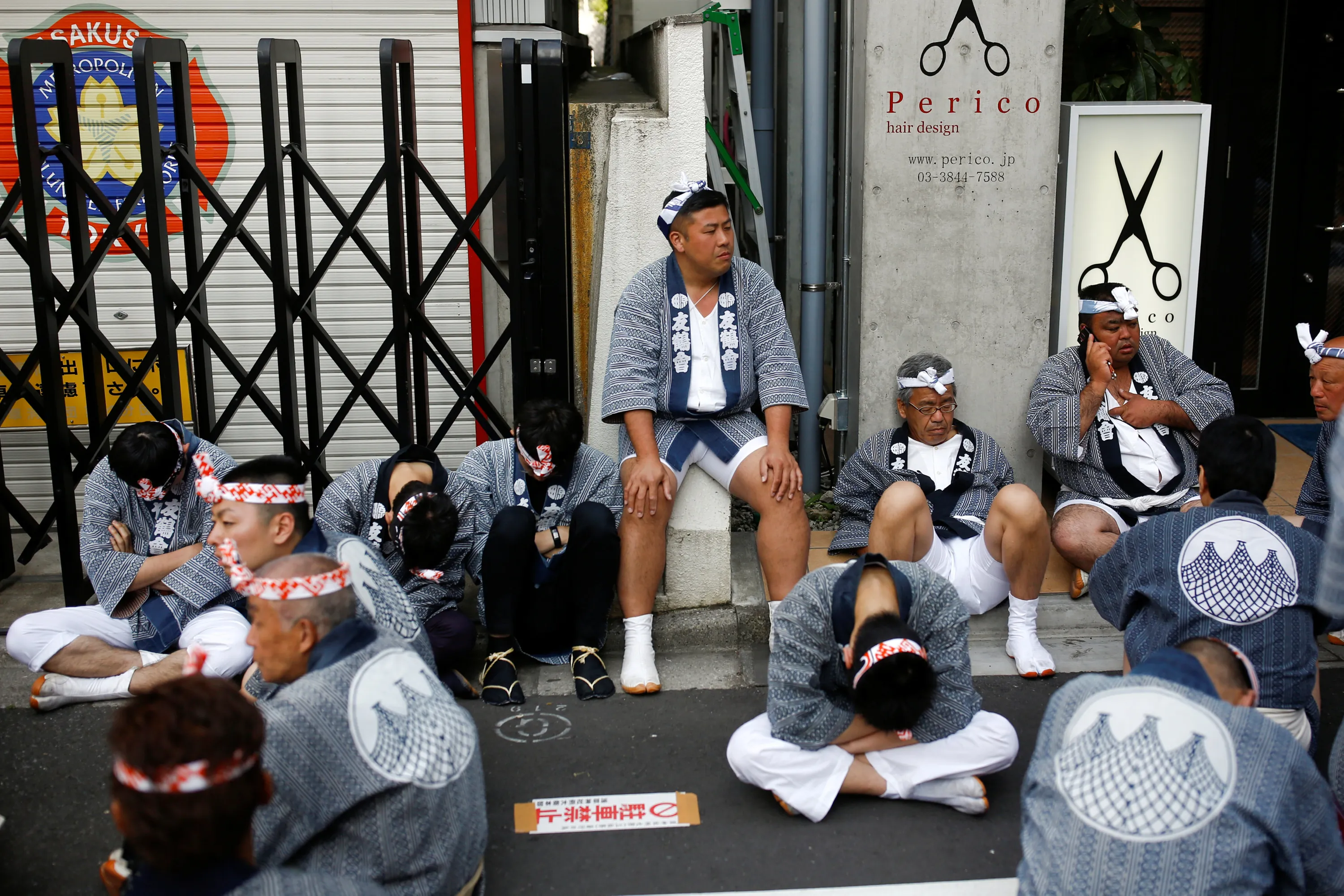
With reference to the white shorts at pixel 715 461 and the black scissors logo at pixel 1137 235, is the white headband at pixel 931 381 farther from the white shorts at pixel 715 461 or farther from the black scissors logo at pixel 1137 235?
the black scissors logo at pixel 1137 235

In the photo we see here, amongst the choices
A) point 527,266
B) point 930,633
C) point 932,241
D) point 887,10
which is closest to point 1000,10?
point 887,10

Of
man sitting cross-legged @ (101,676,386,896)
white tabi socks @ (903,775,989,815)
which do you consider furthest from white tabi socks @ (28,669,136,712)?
white tabi socks @ (903,775,989,815)

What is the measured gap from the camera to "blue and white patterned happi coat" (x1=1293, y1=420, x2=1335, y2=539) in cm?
469

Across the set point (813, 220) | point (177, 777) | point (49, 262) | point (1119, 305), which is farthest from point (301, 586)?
point (1119, 305)

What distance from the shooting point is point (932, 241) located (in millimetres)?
5598

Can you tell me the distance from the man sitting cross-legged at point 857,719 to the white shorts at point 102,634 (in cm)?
190

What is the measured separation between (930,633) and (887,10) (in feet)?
9.70

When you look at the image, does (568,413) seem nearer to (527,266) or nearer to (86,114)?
(527,266)

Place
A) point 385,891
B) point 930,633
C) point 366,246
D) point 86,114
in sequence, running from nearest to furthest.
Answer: point 385,891 < point 930,633 < point 366,246 < point 86,114

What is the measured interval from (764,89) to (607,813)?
13.7 ft

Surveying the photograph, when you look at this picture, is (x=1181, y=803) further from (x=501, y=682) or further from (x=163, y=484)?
(x=163, y=484)

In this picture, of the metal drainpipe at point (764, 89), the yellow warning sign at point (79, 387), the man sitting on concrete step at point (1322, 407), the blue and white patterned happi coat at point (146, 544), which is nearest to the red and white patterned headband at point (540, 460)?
the blue and white patterned happi coat at point (146, 544)

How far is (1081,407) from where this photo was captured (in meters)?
5.24

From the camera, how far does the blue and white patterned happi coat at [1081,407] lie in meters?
5.20
